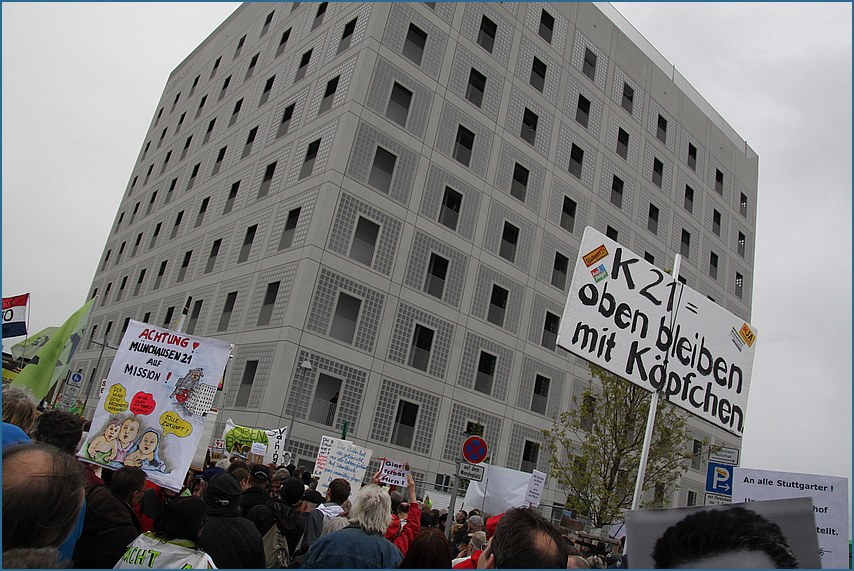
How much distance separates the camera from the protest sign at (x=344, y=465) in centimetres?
1353

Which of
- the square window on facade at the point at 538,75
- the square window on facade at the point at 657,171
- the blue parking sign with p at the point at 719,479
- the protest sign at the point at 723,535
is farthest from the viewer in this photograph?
the square window on facade at the point at 657,171

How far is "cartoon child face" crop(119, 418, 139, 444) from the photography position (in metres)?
6.59

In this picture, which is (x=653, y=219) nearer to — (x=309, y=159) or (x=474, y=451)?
(x=309, y=159)

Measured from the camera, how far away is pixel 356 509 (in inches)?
163

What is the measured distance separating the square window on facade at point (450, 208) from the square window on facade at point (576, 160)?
806cm

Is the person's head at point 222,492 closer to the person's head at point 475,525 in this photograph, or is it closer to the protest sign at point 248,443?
the person's head at point 475,525

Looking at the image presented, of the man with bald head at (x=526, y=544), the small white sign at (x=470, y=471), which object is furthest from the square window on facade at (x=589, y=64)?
the man with bald head at (x=526, y=544)

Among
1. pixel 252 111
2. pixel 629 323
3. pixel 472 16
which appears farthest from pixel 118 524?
pixel 252 111

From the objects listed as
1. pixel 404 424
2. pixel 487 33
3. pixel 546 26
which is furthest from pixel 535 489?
pixel 546 26

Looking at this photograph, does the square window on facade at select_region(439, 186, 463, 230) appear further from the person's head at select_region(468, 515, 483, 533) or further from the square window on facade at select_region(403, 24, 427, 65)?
the person's head at select_region(468, 515, 483, 533)

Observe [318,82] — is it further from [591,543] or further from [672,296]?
[672,296]

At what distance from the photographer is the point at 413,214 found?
1021 inches

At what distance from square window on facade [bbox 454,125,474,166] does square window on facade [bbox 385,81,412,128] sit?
2.65 metres

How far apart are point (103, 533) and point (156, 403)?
290 centimetres
